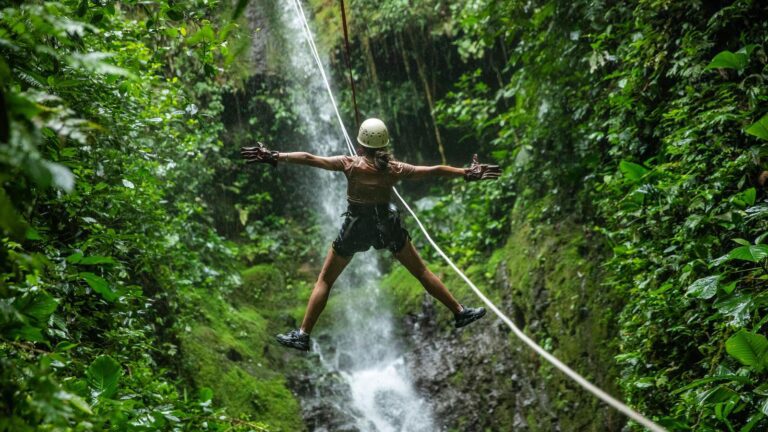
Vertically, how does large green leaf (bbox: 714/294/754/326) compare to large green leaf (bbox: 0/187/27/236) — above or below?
below

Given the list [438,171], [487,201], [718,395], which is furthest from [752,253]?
[487,201]

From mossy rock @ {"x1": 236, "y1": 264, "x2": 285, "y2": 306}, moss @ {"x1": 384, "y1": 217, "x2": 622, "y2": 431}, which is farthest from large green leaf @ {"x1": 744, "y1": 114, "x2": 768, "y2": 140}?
mossy rock @ {"x1": 236, "y1": 264, "x2": 285, "y2": 306}

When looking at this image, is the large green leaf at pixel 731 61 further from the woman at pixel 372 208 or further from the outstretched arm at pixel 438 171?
the outstretched arm at pixel 438 171

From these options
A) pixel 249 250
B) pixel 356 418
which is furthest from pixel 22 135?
pixel 249 250

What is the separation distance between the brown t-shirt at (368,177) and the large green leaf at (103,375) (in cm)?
195

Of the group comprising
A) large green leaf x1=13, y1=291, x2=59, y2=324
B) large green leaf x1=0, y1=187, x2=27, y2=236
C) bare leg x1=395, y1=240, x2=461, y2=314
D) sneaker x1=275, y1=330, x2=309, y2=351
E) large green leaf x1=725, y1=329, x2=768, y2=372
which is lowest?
large green leaf x1=725, y1=329, x2=768, y2=372

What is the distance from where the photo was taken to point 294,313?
31.9 ft

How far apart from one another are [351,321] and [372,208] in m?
5.98

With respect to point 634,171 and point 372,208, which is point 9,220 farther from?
point 634,171

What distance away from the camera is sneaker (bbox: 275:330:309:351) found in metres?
3.91

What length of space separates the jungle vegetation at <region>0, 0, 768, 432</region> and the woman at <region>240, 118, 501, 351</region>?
972mm

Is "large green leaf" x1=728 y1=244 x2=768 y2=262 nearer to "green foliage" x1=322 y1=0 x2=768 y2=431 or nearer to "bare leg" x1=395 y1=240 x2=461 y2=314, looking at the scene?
"green foliage" x1=322 y1=0 x2=768 y2=431

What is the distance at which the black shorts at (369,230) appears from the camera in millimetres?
3898

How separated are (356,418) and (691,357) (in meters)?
5.00
